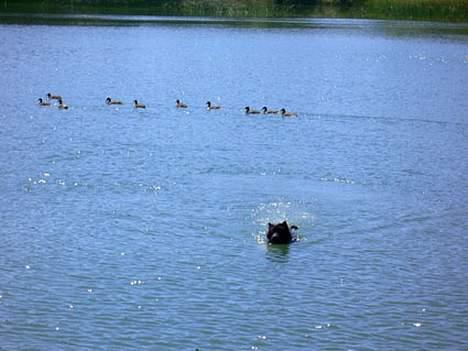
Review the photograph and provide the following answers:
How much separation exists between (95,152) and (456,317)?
14986 millimetres

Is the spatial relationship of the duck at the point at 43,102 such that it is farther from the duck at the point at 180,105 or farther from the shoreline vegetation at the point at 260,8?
the shoreline vegetation at the point at 260,8

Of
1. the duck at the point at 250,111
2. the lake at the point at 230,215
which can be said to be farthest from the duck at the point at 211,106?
the duck at the point at 250,111

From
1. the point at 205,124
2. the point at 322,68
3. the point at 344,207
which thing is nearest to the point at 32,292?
the point at 344,207

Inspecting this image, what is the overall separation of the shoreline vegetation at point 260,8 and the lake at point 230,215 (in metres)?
47.5

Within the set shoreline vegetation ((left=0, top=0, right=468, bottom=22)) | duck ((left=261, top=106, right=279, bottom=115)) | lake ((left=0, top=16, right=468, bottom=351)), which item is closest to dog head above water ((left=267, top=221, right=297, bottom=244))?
lake ((left=0, top=16, right=468, bottom=351))

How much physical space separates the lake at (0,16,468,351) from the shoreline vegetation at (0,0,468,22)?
47.5 m

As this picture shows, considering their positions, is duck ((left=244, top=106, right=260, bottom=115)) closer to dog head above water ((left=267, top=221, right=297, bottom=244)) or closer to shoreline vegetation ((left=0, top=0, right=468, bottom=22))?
dog head above water ((left=267, top=221, right=297, bottom=244))

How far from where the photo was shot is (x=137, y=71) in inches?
2053

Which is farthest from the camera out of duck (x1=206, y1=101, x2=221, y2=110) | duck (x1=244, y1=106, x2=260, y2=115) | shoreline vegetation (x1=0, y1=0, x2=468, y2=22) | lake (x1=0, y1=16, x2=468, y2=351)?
shoreline vegetation (x1=0, y1=0, x2=468, y2=22)

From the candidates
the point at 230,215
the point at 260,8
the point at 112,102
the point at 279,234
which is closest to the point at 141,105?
the point at 112,102

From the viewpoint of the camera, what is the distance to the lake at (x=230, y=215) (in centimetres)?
1573

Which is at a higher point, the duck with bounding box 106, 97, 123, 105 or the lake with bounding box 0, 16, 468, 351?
the duck with bounding box 106, 97, 123, 105

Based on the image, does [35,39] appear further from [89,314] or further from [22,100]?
[89,314]

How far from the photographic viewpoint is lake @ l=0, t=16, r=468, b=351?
15.7 meters
